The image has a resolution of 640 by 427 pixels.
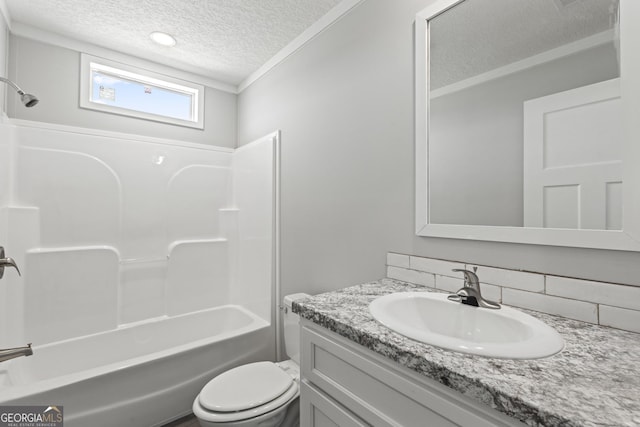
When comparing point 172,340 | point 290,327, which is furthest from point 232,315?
point 290,327

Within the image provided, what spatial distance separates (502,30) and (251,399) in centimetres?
190

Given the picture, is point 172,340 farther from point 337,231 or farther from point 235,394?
point 337,231

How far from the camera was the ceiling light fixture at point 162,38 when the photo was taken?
212 centimetres

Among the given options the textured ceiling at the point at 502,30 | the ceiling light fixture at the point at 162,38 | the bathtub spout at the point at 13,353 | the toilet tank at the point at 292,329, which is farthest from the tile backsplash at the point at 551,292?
the ceiling light fixture at the point at 162,38

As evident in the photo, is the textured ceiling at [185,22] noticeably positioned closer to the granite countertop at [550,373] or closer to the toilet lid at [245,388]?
the granite countertop at [550,373]

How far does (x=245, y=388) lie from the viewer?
154 centimetres

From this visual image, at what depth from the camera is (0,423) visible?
56.3 inches

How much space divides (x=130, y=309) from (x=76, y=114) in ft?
5.06

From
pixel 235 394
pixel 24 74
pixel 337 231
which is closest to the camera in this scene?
pixel 235 394

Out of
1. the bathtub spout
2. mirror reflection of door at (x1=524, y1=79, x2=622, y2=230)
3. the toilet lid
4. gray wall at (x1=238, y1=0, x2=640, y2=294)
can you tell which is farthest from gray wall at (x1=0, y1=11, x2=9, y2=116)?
mirror reflection of door at (x1=524, y1=79, x2=622, y2=230)

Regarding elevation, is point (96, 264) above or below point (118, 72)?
below

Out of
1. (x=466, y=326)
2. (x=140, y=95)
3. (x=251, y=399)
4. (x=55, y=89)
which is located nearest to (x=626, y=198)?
(x=466, y=326)

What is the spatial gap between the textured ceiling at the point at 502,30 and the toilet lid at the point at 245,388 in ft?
5.35

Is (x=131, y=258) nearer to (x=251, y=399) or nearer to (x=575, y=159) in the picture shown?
(x=251, y=399)
